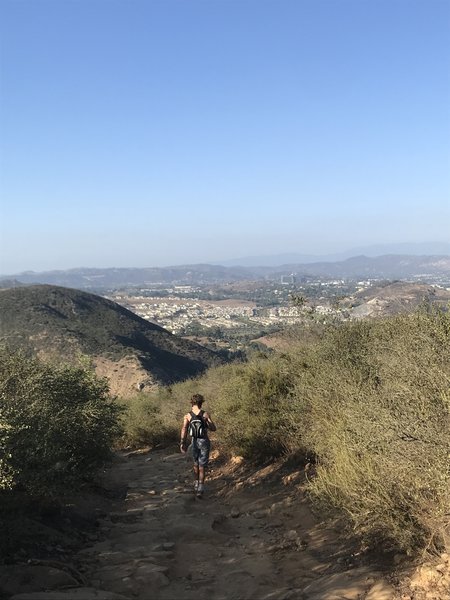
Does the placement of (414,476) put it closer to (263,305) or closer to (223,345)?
(223,345)

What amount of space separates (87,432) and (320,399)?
15.6ft

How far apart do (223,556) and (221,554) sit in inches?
2.8

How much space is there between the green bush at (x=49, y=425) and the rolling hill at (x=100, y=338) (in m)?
33.8

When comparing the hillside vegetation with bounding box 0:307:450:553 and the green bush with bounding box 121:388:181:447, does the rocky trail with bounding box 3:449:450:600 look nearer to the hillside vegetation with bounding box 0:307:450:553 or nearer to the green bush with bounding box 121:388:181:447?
the hillside vegetation with bounding box 0:307:450:553

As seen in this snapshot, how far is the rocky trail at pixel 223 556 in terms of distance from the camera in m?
4.60

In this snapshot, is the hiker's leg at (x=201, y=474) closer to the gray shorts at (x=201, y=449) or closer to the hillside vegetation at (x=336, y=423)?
the gray shorts at (x=201, y=449)

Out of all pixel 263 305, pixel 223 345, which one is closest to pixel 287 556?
pixel 223 345

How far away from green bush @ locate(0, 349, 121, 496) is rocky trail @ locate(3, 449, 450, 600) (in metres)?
1.02

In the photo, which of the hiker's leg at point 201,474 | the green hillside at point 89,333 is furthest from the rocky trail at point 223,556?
the green hillside at point 89,333

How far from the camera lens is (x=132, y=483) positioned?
11.1 m

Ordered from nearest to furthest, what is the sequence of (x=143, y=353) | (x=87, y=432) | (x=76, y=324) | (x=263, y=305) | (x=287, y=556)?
(x=287, y=556)
(x=87, y=432)
(x=143, y=353)
(x=76, y=324)
(x=263, y=305)

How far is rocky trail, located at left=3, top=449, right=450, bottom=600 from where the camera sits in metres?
4.60

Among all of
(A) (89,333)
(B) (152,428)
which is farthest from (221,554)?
(A) (89,333)

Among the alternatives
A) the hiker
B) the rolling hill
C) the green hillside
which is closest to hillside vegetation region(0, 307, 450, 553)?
the hiker
